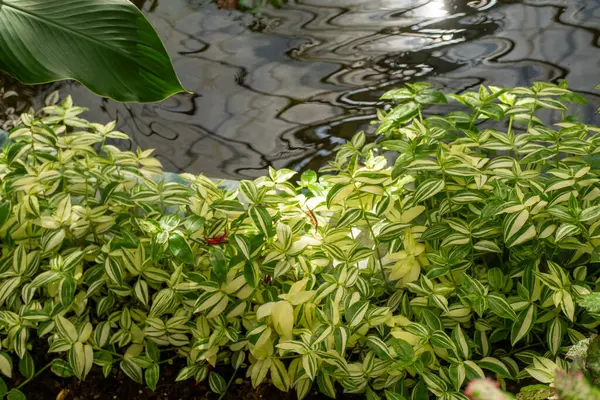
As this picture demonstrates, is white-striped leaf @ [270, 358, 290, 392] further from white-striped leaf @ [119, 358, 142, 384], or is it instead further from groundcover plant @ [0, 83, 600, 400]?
white-striped leaf @ [119, 358, 142, 384]

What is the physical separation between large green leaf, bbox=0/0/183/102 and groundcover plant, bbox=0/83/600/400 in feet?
0.96

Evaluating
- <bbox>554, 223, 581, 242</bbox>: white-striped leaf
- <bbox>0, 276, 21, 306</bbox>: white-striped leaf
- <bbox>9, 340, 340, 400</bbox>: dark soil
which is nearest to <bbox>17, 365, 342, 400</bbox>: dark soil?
<bbox>9, 340, 340, 400</bbox>: dark soil

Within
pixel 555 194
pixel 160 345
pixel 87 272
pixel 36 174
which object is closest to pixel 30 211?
pixel 36 174

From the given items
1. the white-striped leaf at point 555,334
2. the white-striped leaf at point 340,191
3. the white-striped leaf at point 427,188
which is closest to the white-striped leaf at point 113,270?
the white-striped leaf at point 340,191

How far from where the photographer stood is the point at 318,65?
262 cm

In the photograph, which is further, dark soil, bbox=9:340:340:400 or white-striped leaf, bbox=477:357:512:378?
dark soil, bbox=9:340:340:400

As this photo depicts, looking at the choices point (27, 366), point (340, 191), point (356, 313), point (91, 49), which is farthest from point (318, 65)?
point (27, 366)

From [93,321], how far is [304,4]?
2.01m

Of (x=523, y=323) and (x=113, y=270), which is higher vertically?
(x=113, y=270)

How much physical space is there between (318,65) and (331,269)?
1.46 metres

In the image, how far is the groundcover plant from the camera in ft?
3.94

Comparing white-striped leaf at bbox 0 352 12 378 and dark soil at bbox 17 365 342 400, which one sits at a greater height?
white-striped leaf at bbox 0 352 12 378

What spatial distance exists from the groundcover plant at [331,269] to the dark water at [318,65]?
2.66 feet

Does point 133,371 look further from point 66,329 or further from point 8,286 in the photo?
point 8,286
